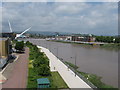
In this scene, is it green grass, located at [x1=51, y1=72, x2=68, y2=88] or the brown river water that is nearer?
green grass, located at [x1=51, y1=72, x2=68, y2=88]

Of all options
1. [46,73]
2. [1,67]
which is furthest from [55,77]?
[1,67]

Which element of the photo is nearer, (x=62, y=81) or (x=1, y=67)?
(x=62, y=81)

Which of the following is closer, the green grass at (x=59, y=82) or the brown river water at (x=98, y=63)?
the green grass at (x=59, y=82)

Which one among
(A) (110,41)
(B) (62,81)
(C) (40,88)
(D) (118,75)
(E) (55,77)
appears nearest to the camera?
(C) (40,88)

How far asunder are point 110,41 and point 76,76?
1231 inches

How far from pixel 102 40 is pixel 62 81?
1373 inches

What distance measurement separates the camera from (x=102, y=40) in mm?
41594

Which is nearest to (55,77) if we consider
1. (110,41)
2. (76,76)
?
(76,76)

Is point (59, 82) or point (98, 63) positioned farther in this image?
point (98, 63)

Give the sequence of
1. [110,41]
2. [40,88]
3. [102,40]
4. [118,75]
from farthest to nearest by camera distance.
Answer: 1. [102,40]
2. [110,41]
3. [118,75]
4. [40,88]

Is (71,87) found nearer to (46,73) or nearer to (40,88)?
(40,88)

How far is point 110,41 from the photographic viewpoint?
3872 centimetres

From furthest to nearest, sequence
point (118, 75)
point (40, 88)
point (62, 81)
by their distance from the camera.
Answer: point (118, 75) → point (62, 81) → point (40, 88)

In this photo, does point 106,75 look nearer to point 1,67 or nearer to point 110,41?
point 1,67
